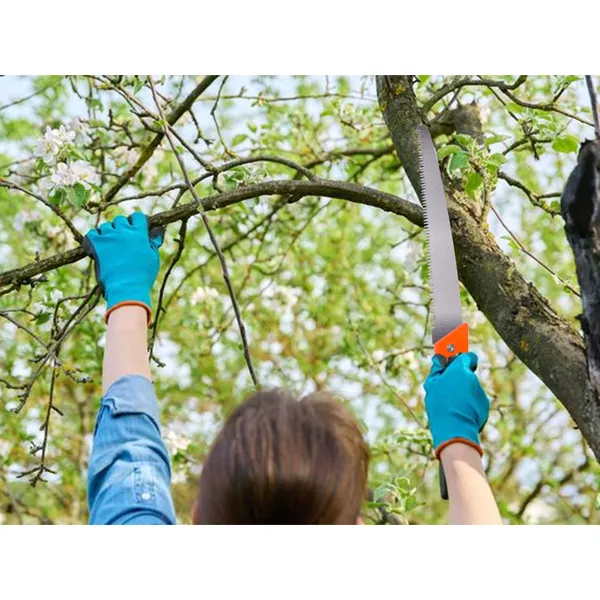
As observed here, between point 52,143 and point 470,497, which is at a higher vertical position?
point 52,143

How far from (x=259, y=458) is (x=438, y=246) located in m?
0.66

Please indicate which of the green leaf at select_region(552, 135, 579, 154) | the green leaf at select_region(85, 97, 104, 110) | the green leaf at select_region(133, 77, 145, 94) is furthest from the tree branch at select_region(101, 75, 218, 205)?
the green leaf at select_region(552, 135, 579, 154)

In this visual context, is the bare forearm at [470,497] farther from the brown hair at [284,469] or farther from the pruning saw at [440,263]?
the pruning saw at [440,263]

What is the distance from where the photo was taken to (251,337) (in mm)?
3879

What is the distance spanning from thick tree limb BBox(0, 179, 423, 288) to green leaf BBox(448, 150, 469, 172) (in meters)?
0.12

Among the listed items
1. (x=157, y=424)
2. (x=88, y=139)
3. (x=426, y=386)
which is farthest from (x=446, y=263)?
(x=88, y=139)

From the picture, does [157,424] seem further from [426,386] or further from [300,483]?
[426,386]

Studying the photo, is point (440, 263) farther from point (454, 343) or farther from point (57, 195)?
point (57, 195)

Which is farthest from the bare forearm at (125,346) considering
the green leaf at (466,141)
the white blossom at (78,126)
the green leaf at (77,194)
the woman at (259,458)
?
the white blossom at (78,126)

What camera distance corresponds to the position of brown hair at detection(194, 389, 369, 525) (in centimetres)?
81

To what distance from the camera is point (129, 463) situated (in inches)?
A: 36.2

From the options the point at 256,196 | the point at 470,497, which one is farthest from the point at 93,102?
the point at 470,497

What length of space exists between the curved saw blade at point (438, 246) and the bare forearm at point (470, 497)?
0.31m
